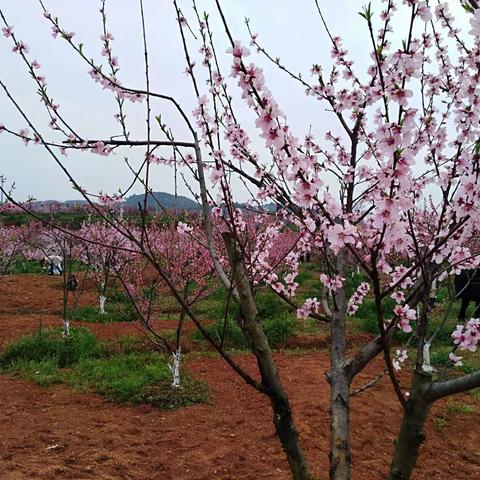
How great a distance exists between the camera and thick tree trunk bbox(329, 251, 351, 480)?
5.58 feet

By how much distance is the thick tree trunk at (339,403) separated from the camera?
1.70 metres

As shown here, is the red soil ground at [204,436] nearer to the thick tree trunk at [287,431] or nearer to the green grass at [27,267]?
the thick tree trunk at [287,431]

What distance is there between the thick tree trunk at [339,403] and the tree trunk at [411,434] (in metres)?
0.19

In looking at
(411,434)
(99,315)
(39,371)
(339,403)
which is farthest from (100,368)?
(411,434)

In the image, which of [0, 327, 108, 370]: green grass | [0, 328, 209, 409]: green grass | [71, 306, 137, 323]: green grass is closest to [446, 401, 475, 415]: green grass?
[0, 328, 209, 409]: green grass

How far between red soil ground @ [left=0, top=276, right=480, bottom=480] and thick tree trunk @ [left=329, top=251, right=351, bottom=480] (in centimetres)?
265

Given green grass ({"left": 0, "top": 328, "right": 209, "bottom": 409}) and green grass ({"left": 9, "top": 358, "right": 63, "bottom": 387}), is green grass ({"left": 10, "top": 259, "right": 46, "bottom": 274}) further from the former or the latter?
green grass ({"left": 9, "top": 358, "right": 63, "bottom": 387})

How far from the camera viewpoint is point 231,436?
5094 mm

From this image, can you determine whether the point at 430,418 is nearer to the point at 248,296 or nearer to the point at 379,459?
the point at 379,459

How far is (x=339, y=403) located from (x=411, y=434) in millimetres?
377

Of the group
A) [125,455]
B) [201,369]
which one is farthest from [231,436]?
[201,369]

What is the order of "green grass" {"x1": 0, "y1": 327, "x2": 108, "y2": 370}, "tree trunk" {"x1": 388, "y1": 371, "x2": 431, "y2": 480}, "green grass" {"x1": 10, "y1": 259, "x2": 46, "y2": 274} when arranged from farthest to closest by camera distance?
"green grass" {"x1": 10, "y1": 259, "x2": 46, "y2": 274} < "green grass" {"x1": 0, "y1": 327, "x2": 108, "y2": 370} < "tree trunk" {"x1": 388, "y1": 371, "x2": 431, "y2": 480}

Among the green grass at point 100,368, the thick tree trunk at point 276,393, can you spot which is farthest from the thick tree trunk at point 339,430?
the green grass at point 100,368

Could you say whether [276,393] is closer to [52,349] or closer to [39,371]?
[39,371]
